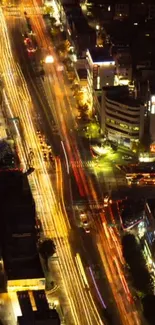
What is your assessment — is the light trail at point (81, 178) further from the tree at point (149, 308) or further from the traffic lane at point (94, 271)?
the tree at point (149, 308)

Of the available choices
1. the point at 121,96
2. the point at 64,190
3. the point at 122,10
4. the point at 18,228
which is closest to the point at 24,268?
the point at 18,228

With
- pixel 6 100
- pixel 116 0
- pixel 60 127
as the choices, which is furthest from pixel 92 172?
pixel 116 0

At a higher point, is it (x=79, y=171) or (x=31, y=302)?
(x=79, y=171)

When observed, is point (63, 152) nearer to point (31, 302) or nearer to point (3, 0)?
point (31, 302)

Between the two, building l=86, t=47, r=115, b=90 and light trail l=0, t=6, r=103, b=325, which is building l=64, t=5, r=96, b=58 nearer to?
light trail l=0, t=6, r=103, b=325

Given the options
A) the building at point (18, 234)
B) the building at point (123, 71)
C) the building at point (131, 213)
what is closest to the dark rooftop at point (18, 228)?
the building at point (18, 234)

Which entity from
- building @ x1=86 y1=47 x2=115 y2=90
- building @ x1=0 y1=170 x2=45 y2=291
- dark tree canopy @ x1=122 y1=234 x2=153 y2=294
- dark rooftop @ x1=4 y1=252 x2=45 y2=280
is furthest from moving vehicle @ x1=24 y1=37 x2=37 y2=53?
dark rooftop @ x1=4 y1=252 x2=45 y2=280

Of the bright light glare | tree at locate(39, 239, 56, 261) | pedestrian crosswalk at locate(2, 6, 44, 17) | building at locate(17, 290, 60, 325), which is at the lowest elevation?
building at locate(17, 290, 60, 325)
